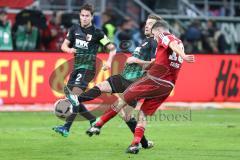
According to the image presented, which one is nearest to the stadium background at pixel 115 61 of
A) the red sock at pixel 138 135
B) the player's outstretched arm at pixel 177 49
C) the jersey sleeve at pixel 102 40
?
the jersey sleeve at pixel 102 40

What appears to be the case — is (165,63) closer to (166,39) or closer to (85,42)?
(166,39)

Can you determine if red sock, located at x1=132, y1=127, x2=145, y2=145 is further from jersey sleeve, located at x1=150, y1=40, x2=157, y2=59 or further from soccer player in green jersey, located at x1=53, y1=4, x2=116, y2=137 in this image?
soccer player in green jersey, located at x1=53, y1=4, x2=116, y2=137

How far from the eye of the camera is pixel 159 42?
1210 cm

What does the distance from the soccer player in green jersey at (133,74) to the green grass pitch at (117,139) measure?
48cm

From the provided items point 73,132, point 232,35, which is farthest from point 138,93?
point 232,35

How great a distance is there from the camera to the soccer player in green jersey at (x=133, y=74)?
13078 millimetres

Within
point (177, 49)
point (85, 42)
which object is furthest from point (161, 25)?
point (85, 42)

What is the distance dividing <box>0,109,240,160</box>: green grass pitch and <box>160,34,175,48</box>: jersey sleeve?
1633mm

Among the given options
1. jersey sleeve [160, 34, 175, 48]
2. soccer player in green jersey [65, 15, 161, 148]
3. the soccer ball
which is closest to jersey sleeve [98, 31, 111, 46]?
soccer player in green jersey [65, 15, 161, 148]

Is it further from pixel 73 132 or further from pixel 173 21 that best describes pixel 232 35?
pixel 73 132

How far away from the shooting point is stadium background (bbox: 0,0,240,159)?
68.2 ft

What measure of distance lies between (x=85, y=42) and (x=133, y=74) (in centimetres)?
132

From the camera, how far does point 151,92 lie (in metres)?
12.3

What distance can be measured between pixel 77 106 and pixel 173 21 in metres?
14.8
